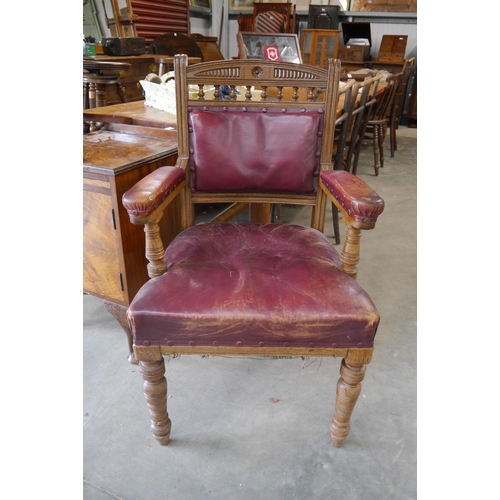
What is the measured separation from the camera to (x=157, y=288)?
1.03m

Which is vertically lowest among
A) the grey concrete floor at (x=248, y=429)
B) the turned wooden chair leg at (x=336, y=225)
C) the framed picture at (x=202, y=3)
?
the grey concrete floor at (x=248, y=429)

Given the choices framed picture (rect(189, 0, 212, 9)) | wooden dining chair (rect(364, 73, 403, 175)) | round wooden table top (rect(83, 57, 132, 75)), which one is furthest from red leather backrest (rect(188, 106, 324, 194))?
framed picture (rect(189, 0, 212, 9))

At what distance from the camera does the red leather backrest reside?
4.46 feet

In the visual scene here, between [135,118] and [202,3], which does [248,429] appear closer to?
[135,118]

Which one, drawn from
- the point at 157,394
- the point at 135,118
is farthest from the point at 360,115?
the point at 157,394

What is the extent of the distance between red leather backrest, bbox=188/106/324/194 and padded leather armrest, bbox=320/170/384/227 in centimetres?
17

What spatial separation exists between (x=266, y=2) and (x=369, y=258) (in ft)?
20.0

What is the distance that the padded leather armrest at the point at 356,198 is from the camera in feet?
3.27

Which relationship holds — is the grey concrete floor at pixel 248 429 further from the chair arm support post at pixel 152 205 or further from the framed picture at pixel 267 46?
the framed picture at pixel 267 46

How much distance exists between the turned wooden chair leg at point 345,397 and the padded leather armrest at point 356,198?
412 millimetres

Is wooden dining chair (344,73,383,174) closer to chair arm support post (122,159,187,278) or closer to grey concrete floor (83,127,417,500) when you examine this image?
grey concrete floor (83,127,417,500)

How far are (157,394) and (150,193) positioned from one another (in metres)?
0.58

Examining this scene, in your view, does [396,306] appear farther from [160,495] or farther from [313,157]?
[160,495]

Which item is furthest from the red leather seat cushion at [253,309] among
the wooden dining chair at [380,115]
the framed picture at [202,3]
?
the framed picture at [202,3]
